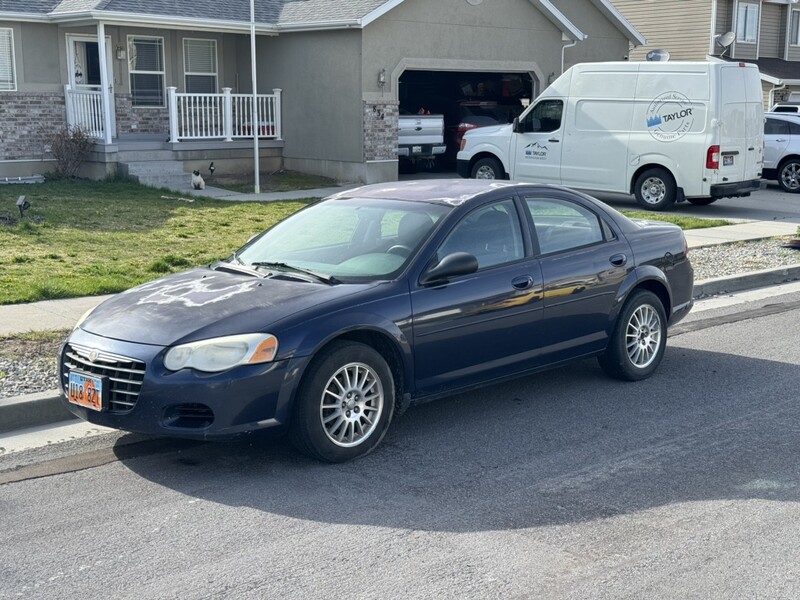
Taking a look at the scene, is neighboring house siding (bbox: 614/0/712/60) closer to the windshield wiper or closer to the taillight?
the taillight

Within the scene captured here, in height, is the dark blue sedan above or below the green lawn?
above

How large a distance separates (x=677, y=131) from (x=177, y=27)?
33.5 feet

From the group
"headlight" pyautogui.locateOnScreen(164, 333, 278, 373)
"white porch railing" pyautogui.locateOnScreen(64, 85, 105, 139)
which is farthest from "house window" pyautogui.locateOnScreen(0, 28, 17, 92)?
"headlight" pyautogui.locateOnScreen(164, 333, 278, 373)

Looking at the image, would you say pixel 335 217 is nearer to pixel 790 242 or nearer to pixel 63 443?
pixel 63 443

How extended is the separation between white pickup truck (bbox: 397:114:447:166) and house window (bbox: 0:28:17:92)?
315 inches

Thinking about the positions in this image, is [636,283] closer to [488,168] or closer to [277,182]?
[488,168]

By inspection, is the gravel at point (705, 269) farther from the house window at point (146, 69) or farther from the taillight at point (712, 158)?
the house window at point (146, 69)

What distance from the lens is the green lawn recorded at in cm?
1077

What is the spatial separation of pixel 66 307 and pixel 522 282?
4709 millimetres

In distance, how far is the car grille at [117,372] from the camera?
18.5 ft

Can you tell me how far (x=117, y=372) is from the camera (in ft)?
18.8

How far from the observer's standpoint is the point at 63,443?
641cm

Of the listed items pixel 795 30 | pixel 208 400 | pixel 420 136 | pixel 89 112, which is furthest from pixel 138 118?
pixel 795 30

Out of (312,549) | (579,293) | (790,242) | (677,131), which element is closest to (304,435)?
(312,549)
